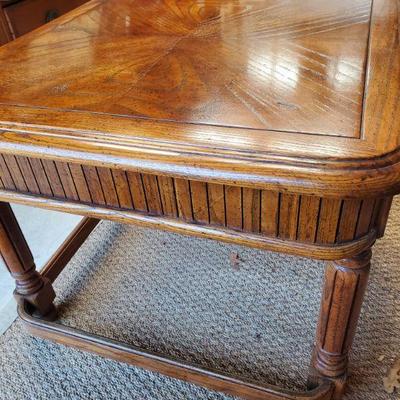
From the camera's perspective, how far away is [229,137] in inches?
18.0

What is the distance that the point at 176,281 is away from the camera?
1.02 metres

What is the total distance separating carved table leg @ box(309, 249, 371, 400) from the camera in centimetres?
56

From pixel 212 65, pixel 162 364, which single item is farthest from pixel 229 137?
pixel 162 364

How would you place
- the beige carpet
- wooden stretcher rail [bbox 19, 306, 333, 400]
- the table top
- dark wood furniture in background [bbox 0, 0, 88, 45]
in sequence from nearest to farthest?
the table top
wooden stretcher rail [bbox 19, 306, 333, 400]
the beige carpet
dark wood furniture in background [bbox 0, 0, 88, 45]

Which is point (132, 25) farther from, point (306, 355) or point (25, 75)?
point (306, 355)

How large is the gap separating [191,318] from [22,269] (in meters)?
0.37

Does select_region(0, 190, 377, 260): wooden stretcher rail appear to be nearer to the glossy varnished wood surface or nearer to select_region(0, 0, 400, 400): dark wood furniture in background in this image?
select_region(0, 0, 400, 400): dark wood furniture in background

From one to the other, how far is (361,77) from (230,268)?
2.00 feet

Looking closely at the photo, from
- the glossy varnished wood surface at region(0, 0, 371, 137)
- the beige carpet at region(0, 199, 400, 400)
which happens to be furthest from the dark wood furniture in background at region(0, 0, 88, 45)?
the beige carpet at region(0, 199, 400, 400)

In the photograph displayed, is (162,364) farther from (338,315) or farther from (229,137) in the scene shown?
(229,137)

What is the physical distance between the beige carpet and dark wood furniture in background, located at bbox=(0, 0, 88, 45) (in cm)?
85

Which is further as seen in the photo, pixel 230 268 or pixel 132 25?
pixel 230 268

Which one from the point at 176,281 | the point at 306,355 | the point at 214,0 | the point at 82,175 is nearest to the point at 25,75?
the point at 82,175

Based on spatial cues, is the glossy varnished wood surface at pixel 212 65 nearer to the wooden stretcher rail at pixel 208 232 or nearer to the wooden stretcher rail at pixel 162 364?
the wooden stretcher rail at pixel 208 232
